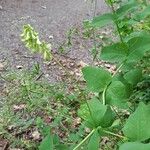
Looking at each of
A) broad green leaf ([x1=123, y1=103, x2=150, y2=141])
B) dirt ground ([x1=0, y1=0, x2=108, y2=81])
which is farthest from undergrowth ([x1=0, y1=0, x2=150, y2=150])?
dirt ground ([x1=0, y1=0, x2=108, y2=81])

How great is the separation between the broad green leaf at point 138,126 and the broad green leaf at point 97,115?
0.63 ft

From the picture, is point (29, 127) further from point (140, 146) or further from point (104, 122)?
point (140, 146)

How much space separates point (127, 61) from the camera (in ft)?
5.56

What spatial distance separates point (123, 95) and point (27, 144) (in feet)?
5.71

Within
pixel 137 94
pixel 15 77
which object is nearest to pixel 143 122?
pixel 137 94

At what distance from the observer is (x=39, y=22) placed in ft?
19.4

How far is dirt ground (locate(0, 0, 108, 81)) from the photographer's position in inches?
187

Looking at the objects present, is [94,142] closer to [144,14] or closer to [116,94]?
[116,94]

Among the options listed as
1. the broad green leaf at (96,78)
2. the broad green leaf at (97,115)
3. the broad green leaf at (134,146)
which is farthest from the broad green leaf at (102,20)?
the broad green leaf at (134,146)

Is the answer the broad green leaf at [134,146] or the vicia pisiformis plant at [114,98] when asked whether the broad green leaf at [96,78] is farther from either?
the broad green leaf at [134,146]

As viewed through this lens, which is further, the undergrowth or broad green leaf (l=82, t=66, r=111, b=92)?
broad green leaf (l=82, t=66, r=111, b=92)

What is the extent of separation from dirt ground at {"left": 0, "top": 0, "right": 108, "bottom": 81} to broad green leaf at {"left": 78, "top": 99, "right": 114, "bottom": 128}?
2708mm

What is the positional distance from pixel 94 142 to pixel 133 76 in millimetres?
536

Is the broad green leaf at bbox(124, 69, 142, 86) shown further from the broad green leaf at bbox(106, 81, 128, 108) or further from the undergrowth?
the broad green leaf at bbox(106, 81, 128, 108)
